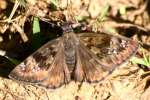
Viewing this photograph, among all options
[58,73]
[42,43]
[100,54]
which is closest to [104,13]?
[42,43]

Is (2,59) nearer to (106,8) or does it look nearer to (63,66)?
(63,66)

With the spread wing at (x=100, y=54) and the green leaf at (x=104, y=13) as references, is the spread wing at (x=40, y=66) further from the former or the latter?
the green leaf at (x=104, y=13)

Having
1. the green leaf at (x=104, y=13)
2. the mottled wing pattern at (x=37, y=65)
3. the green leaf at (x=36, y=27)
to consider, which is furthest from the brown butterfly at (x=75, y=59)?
the green leaf at (x=104, y=13)

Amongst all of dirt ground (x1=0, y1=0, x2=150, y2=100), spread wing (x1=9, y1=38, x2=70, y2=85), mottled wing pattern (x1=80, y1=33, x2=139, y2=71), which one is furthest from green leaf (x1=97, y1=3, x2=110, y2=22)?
spread wing (x1=9, y1=38, x2=70, y2=85)

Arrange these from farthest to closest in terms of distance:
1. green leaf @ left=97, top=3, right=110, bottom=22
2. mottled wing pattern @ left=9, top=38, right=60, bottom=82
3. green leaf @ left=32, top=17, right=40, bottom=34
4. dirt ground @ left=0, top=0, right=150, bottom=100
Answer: green leaf @ left=97, top=3, right=110, bottom=22
green leaf @ left=32, top=17, right=40, bottom=34
dirt ground @ left=0, top=0, right=150, bottom=100
mottled wing pattern @ left=9, top=38, right=60, bottom=82

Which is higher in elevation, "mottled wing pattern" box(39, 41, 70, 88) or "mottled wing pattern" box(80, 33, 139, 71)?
"mottled wing pattern" box(80, 33, 139, 71)

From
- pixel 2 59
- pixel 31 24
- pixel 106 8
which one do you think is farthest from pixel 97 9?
pixel 2 59

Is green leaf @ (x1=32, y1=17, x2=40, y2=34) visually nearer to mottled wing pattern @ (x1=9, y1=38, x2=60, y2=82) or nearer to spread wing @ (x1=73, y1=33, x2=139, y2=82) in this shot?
mottled wing pattern @ (x1=9, y1=38, x2=60, y2=82)
